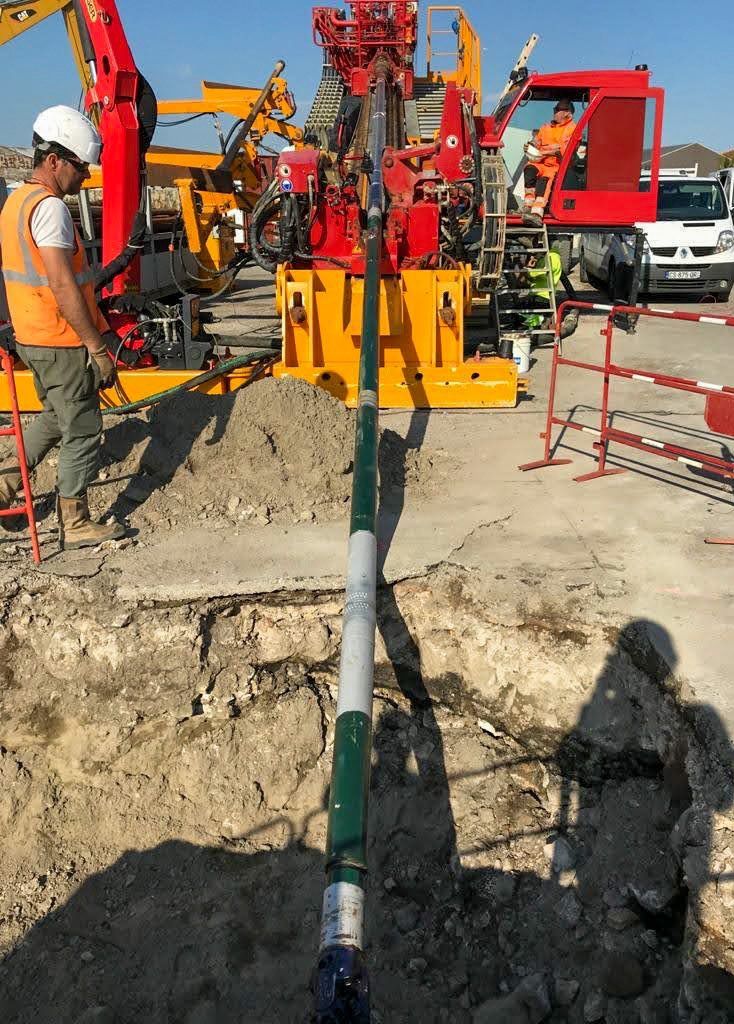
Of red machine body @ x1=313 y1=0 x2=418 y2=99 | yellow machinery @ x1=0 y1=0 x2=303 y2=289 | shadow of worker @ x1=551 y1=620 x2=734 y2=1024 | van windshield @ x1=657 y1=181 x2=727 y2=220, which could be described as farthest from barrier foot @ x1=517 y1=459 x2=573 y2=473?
red machine body @ x1=313 y1=0 x2=418 y2=99

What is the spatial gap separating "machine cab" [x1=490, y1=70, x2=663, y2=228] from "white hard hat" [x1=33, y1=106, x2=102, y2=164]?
7064mm

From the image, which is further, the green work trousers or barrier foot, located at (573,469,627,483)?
barrier foot, located at (573,469,627,483)

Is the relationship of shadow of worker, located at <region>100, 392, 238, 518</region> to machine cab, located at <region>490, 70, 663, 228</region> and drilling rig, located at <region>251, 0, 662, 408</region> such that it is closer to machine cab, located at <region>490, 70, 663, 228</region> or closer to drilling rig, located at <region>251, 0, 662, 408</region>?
drilling rig, located at <region>251, 0, 662, 408</region>

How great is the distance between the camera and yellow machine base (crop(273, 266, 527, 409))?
7.15 m

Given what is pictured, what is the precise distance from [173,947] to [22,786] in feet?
3.88

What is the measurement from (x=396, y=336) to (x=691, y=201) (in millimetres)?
9055

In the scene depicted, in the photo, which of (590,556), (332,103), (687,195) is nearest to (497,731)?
(590,556)

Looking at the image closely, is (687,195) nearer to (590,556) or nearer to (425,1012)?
(590,556)

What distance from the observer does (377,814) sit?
376 cm

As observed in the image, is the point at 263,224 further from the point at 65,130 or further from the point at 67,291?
the point at 67,291

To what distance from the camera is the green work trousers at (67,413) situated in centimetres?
434

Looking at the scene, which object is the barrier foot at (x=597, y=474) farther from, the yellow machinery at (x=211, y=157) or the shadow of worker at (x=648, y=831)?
the yellow machinery at (x=211, y=157)

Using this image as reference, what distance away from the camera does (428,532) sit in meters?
4.71

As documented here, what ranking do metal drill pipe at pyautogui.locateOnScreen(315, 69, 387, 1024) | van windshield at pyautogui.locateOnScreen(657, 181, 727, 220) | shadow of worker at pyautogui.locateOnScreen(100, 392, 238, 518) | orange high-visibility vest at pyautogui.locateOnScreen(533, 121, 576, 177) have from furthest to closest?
van windshield at pyautogui.locateOnScreen(657, 181, 727, 220), orange high-visibility vest at pyautogui.locateOnScreen(533, 121, 576, 177), shadow of worker at pyautogui.locateOnScreen(100, 392, 238, 518), metal drill pipe at pyautogui.locateOnScreen(315, 69, 387, 1024)
